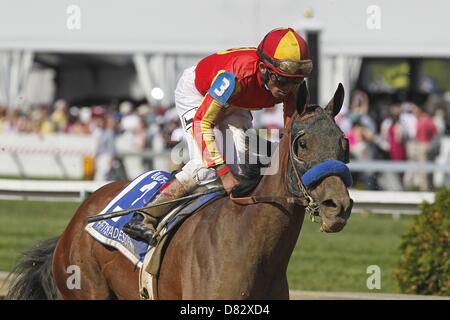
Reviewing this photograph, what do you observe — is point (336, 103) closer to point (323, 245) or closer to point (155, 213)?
point (155, 213)

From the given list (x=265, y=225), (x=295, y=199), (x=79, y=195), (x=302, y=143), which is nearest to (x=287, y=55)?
(x=302, y=143)

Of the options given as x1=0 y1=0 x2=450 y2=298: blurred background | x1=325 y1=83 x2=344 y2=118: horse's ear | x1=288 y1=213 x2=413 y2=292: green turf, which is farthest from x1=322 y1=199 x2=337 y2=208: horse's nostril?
x1=0 y1=0 x2=450 y2=298: blurred background

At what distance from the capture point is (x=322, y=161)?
4.59 m

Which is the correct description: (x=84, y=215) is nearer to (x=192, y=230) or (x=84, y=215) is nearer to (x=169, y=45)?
(x=192, y=230)

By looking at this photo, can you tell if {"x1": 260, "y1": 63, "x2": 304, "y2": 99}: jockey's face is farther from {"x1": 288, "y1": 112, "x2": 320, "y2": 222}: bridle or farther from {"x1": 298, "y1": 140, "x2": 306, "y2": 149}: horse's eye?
{"x1": 298, "y1": 140, "x2": 306, "y2": 149}: horse's eye

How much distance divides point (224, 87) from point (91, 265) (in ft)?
4.91

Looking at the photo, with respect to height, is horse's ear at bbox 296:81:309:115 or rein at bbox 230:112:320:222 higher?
horse's ear at bbox 296:81:309:115

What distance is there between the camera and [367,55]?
20.6 meters

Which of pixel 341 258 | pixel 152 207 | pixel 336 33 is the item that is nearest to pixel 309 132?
pixel 152 207

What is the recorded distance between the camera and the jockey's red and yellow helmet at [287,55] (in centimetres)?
488

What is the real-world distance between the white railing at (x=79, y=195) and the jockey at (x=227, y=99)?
5597mm

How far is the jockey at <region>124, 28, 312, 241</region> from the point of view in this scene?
4.94 metres

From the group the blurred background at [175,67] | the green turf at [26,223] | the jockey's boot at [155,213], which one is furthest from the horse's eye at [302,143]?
the blurred background at [175,67]

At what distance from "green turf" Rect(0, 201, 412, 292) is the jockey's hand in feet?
11.9
